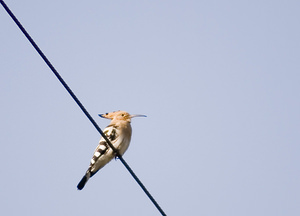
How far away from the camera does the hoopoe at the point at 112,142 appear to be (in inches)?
229

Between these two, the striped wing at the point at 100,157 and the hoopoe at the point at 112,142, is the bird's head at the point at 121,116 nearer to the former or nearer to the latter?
the hoopoe at the point at 112,142

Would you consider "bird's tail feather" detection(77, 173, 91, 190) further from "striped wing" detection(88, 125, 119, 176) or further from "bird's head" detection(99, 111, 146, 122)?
"bird's head" detection(99, 111, 146, 122)

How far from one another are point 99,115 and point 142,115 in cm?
99

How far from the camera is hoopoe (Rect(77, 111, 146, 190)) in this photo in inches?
229

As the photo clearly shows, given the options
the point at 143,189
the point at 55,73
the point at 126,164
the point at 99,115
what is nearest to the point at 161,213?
the point at 143,189

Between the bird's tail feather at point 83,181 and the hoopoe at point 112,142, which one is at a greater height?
the hoopoe at point 112,142

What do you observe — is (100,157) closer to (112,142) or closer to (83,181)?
(112,142)

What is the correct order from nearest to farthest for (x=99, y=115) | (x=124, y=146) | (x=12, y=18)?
(x=12, y=18) < (x=124, y=146) < (x=99, y=115)

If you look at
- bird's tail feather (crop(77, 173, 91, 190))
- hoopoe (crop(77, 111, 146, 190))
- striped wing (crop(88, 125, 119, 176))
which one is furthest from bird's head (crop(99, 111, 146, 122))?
bird's tail feather (crop(77, 173, 91, 190))

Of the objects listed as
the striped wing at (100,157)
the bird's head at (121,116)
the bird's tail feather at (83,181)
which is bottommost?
the bird's tail feather at (83,181)

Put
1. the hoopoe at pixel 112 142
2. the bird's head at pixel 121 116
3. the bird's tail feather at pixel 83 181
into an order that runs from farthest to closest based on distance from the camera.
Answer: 1. the bird's head at pixel 121 116
2. the hoopoe at pixel 112 142
3. the bird's tail feather at pixel 83 181

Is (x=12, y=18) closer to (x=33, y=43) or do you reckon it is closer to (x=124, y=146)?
(x=33, y=43)

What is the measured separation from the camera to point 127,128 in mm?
6301

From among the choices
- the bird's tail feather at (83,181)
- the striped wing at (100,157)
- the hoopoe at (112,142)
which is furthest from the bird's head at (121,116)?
the bird's tail feather at (83,181)
